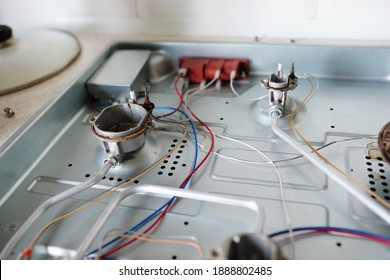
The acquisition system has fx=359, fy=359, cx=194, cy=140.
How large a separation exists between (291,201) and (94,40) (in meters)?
0.82

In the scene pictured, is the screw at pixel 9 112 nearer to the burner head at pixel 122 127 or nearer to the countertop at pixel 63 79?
the countertop at pixel 63 79

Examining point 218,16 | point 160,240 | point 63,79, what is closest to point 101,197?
point 160,240

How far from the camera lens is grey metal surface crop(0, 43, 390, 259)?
631mm

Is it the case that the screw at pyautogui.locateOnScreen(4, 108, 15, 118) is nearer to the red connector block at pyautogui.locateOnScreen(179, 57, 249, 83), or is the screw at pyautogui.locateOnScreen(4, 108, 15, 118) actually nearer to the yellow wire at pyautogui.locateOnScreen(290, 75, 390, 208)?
the red connector block at pyautogui.locateOnScreen(179, 57, 249, 83)

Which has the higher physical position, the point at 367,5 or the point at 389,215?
the point at 367,5

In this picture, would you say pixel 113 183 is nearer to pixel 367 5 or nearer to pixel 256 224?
pixel 256 224

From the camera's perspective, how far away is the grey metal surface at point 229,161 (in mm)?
631

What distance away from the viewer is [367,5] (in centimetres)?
96

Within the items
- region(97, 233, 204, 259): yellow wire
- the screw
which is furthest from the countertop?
region(97, 233, 204, 259): yellow wire

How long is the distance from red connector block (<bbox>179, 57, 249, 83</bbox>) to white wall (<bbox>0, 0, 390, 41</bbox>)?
123mm

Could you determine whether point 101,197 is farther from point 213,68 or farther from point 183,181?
point 213,68

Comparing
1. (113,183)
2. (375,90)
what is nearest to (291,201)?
(113,183)

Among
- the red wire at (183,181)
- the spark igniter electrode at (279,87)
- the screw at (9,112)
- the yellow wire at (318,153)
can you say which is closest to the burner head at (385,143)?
the yellow wire at (318,153)

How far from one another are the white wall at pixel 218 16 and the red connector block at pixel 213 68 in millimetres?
123
